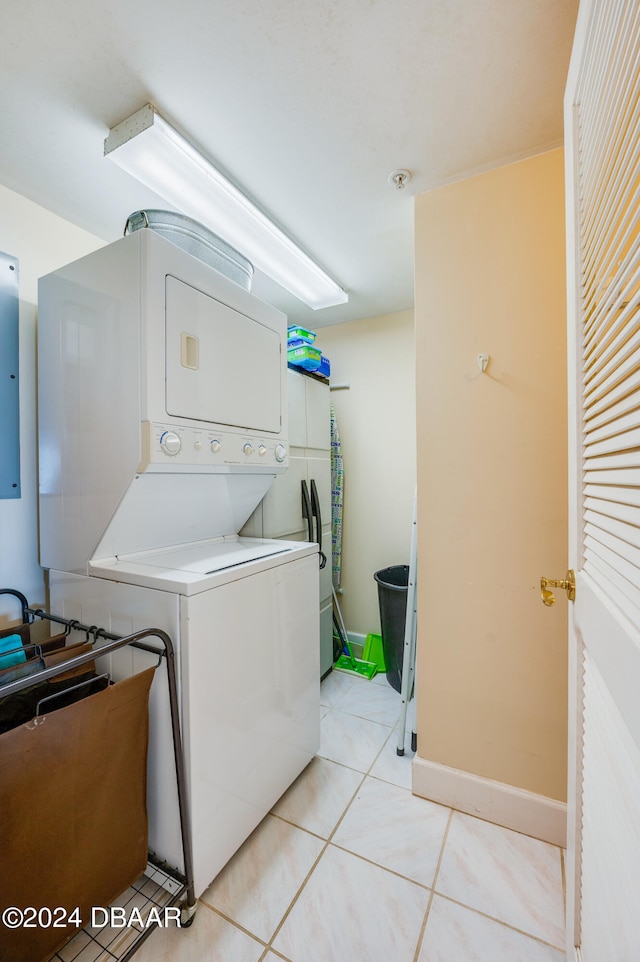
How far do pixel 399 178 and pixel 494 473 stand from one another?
128 centimetres

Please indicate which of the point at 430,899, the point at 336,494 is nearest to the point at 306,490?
the point at 336,494

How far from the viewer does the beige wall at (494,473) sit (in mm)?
1482

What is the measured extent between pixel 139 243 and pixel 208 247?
1.51ft

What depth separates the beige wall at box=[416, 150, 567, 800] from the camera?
4.86ft

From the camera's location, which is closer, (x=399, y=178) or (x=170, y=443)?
(x=170, y=443)

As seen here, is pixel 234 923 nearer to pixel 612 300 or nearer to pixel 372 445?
pixel 612 300

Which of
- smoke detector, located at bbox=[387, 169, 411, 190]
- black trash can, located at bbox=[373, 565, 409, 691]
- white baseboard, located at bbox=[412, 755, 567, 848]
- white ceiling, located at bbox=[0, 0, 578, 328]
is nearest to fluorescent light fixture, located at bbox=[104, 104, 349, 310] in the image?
white ceiling, located at bbox=[0, 0, 578, 328]

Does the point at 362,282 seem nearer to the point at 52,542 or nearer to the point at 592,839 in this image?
the point at 52,542

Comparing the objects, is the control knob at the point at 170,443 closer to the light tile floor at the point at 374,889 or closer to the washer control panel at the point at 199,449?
the washer control panel at the point at 199,449

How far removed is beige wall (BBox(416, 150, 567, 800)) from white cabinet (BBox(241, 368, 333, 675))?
35.3 inches

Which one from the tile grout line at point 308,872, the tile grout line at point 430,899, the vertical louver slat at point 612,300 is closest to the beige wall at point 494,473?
the tile grout line at point 430,899

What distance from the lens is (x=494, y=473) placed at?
1571 mm

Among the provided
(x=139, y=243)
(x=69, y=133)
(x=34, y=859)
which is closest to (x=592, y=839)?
(x=34, y=859)

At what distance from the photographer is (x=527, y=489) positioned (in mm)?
1517
